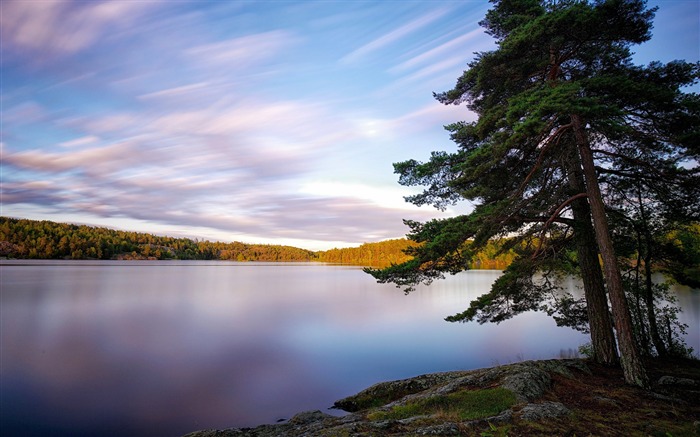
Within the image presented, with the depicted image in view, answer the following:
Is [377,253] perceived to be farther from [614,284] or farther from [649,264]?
[614,284]

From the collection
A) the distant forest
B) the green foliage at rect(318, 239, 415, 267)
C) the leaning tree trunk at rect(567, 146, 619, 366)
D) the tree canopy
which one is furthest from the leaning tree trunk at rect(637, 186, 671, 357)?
the green foliage at rect(318, 239, 415, 267)

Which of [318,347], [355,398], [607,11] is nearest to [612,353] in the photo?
[355,398]

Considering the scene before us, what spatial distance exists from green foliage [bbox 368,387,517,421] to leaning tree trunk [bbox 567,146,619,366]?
16.0 feet

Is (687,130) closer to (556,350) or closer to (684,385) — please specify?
(684,385)

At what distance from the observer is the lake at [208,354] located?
34.6 ft

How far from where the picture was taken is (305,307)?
3192 cm

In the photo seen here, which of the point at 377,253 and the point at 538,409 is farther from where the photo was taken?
the point at 377,253

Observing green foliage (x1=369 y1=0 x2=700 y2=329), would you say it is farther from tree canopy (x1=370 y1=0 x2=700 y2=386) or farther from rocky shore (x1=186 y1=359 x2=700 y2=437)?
rocky shore (x1=186 y1=359 x2=700 y2=437)

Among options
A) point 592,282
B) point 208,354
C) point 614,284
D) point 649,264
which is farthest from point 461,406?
point 208,354

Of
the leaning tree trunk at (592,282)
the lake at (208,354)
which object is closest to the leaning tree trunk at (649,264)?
the leaning tree trunk at (592,282)

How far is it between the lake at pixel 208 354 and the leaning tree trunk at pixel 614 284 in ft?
29.2

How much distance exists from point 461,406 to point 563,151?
6776 mm

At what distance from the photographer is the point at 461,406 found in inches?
245

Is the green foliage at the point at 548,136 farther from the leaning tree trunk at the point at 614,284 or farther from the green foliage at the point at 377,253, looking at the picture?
the green foliage at the point at 377,253
